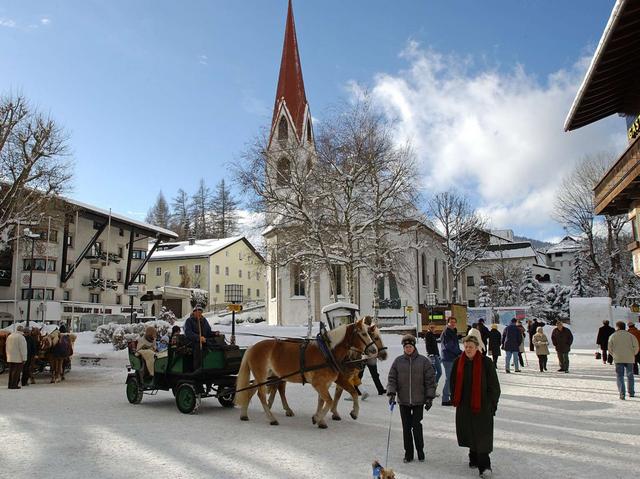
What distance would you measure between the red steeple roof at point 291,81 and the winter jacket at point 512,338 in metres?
27.9

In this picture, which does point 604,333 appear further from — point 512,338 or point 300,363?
point 300,363

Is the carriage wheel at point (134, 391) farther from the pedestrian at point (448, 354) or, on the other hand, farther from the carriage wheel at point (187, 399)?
the pedestrian at point (448, 354)

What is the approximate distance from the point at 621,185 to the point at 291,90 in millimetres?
33918

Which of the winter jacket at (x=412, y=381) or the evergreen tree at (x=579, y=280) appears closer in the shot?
the winter jacket at (x=412, y=381)

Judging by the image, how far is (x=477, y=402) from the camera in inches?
269

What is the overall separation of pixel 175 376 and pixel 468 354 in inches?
279

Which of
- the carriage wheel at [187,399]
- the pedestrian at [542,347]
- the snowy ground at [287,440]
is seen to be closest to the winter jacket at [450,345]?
the snowy ground at [287,440]

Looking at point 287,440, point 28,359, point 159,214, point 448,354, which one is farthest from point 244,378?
point 159,214

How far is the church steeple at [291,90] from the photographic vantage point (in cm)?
4403

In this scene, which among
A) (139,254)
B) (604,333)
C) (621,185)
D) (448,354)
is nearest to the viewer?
(448,354)

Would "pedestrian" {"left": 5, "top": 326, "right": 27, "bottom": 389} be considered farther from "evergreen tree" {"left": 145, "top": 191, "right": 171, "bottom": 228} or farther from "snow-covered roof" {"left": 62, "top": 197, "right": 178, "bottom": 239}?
"evergreen tree" {"left": 145, "top": 191, "right": 171, "bottom": 228}

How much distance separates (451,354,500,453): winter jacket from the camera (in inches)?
267

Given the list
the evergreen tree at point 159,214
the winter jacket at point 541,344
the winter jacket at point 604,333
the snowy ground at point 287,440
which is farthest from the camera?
the evergreen tree at point 159,214

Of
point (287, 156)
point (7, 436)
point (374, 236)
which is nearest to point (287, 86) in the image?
point (287, 156)
